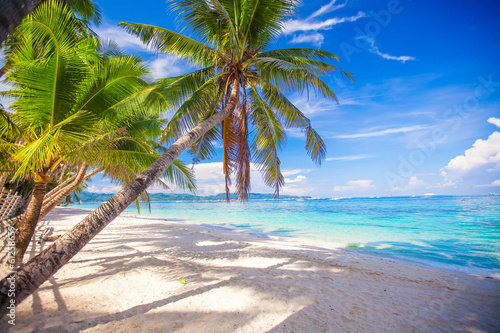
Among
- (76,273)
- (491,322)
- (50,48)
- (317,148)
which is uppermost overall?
(50,48)

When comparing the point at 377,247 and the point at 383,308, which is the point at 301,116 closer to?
the point at 383,308

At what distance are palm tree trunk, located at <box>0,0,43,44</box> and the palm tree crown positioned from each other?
369 centimetres

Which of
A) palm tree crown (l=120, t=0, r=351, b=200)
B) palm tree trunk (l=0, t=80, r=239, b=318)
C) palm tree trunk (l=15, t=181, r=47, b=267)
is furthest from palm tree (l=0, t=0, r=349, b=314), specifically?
palm tree trunk (l=15, t=181, r=47, b=267)

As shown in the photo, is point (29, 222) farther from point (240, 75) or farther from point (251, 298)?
point (240, 75)

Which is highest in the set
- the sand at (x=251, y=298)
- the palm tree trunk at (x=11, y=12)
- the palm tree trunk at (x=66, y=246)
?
the palm tree trunk at (x=11, y=12)

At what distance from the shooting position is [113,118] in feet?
13.6

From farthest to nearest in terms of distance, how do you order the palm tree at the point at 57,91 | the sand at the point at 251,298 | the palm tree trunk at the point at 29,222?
the palm tree trunk at the point at 29,222 < the palm tree at the point at 57,91 < the sand at the point at 251,298

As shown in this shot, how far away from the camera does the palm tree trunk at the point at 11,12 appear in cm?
117

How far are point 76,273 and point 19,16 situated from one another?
4.42 meters

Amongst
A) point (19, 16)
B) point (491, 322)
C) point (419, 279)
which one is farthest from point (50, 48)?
point (419, 279)

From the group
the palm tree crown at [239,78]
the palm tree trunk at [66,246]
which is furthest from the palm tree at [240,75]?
the palm tree trunk at [66,246]

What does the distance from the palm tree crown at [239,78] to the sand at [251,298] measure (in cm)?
236

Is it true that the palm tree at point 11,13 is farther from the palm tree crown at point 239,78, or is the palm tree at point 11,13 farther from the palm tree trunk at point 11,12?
the palm tree crown at point 239,78

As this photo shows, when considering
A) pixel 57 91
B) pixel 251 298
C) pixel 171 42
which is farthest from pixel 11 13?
pixel 171 42
